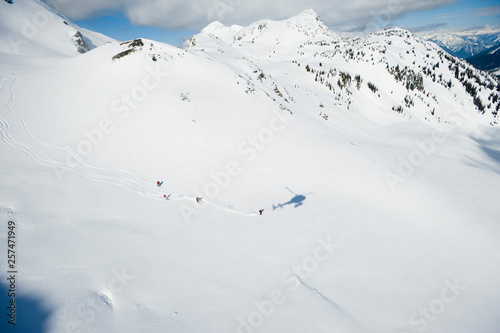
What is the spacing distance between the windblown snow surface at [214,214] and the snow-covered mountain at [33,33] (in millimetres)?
27512

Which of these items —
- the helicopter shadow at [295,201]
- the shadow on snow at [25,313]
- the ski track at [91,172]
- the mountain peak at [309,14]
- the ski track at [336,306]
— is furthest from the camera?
the mountain peak at [309,14]

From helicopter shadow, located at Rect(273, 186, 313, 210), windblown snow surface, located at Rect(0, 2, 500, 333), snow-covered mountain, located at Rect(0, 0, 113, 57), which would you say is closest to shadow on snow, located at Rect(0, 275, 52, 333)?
windblown snow surface, located at Rect(0, 2, 500, 333)

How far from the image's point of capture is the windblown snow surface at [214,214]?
6852 mm

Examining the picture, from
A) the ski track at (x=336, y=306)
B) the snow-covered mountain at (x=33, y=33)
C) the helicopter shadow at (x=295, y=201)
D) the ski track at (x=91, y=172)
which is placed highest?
the snow-covered mountain at (x=33, y=33)

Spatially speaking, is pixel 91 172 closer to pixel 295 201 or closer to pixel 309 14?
pixel 295 201

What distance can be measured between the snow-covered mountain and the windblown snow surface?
27512 mm

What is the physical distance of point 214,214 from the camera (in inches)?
467

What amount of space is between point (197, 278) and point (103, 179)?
948cm

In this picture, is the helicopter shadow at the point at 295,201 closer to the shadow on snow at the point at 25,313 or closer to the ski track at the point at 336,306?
the ski track at the point at 336,306

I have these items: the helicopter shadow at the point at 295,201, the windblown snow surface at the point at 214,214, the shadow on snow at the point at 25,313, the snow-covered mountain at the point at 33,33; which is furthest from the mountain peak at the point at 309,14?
the shadow on snow at the point at 25,313

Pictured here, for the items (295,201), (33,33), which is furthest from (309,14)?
(295,201)

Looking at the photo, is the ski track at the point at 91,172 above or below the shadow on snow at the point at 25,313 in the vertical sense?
above

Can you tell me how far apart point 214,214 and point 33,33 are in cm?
7614

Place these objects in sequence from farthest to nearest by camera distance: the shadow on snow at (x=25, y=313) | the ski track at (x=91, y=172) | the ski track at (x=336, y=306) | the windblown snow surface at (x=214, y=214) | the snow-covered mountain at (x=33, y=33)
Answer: the snow-covered mountain at (x=33, y=33)
the ski track at (x=91, y=172)
the windblown snow surface at (x=214, y=214)
the ski track at (x=336, y=306)
the shadow on snow at (x=25, y=313)
